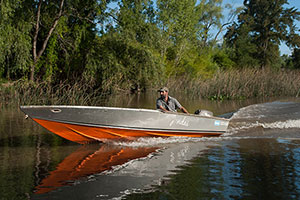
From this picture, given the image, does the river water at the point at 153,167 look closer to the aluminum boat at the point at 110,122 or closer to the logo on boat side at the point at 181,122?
the aluminum boat at the point at 110,122

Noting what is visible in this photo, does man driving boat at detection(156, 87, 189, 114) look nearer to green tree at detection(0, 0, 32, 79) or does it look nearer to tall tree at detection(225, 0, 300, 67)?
green tree at detection(0, 0, 32, 79)

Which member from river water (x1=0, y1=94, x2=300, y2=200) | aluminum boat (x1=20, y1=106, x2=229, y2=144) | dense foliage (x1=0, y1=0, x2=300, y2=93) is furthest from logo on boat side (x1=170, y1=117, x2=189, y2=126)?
dense foliage (x1=0, y1=0, x2=300, y2=93)

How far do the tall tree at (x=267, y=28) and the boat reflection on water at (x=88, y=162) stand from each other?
2070 inches

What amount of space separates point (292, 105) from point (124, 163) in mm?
12125

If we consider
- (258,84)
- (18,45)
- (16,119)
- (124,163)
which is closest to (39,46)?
(18,45)

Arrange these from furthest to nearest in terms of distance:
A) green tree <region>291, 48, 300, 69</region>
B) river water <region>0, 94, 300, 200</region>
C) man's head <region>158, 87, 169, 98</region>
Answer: green tree <region>291, 48, 300, 69</region>
man's head <region>158, 87, 169, 98</region>
river water <region>0, 94, 300, 200</region>

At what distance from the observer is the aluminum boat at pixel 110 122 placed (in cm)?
855

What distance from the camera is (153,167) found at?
713 cm

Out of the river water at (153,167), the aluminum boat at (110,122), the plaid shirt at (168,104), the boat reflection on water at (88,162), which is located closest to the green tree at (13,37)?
the river water at (153,167)

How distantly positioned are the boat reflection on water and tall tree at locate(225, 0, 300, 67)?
52.6m

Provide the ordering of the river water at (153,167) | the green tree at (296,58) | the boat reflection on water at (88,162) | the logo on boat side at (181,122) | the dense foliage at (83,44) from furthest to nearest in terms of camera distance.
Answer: the green tree at (296,58), the dense foliage at (83,44), the logo on boat side at (181,122), the boat reflection on water at (88,162), the river water at (153,167)

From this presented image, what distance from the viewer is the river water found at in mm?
5590

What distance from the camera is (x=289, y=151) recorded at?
339 inches

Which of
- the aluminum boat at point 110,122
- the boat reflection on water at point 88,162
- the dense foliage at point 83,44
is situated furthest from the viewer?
the dense foliage at point 83,44
